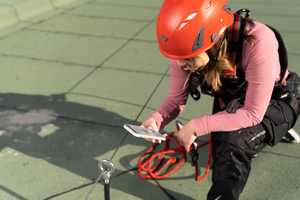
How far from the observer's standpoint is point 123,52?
432 centimetres

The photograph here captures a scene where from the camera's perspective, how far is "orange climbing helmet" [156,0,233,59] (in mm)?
1514

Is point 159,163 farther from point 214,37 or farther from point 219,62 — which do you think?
point 214,37

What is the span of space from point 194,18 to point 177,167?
124 cm

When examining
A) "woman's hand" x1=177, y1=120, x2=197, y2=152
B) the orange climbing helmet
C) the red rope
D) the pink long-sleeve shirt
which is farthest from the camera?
the red rope

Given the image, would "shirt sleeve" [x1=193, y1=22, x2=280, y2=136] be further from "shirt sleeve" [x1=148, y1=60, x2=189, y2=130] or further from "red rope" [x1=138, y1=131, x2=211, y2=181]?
"red rope" [x1=138, y1=131, x2=211, y2=181]

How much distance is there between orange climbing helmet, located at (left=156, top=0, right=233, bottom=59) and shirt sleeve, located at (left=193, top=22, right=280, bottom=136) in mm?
214

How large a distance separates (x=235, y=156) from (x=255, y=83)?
0.45 meters

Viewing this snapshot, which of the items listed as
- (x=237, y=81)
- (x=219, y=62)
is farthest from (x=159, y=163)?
(x=219, y=62)

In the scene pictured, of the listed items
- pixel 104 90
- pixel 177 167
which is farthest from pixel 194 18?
pixel 104 90

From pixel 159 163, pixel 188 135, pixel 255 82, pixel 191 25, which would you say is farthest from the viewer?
pixel 159 163

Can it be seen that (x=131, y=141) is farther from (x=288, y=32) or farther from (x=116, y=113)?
(x=288, y=32)

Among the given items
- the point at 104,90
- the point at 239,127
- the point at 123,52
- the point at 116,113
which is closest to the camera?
the point at 239,127

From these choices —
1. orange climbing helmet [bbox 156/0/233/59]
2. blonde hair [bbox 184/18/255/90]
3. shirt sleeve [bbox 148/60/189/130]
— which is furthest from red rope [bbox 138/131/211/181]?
orange climbing helmet [bbox 156/0/233/59]

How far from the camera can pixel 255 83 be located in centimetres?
166
